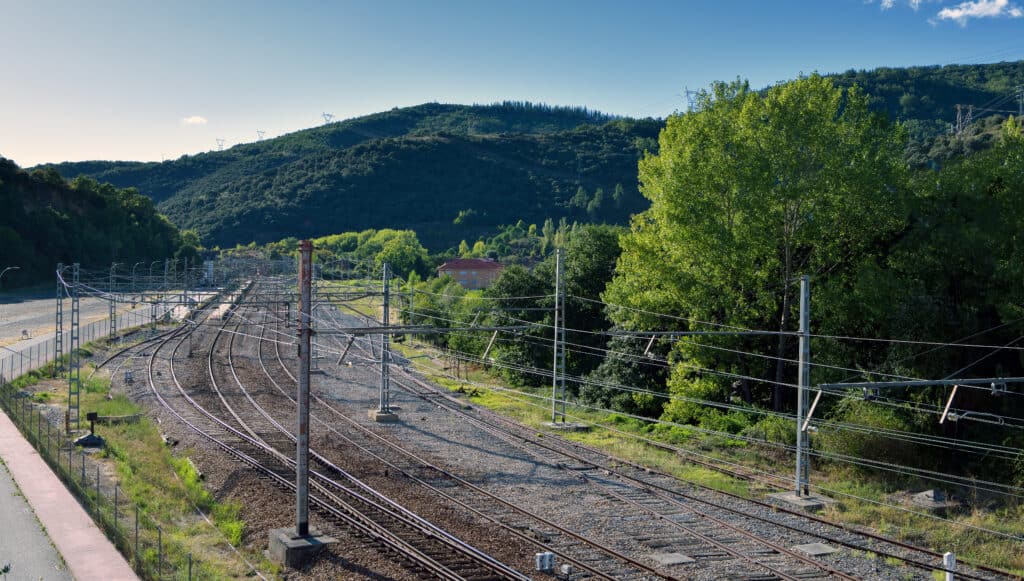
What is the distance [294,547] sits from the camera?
14.5 m

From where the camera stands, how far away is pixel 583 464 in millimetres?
22953

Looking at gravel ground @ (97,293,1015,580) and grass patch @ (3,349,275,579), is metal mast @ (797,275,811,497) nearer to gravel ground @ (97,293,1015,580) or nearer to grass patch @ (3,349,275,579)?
gravel ground @ (97,293,1015,580)

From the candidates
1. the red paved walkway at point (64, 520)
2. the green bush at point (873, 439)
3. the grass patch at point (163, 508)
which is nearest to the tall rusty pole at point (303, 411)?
the grass patch at point (163, 508)

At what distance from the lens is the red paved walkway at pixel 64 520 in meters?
13.4

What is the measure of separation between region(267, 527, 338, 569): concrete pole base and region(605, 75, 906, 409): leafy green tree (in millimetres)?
16767

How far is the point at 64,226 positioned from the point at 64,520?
271ft

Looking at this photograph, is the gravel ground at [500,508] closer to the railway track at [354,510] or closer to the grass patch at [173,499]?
the railway track at [354,510]

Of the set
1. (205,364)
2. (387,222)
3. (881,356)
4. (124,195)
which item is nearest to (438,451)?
(881,356)

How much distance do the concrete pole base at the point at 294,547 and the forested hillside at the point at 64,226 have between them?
7617cm

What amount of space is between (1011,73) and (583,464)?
143 meters

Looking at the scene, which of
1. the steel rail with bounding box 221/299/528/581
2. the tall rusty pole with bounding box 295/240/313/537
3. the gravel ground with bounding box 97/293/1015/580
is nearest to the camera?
the steel rail with bounding box 221/299/528/581

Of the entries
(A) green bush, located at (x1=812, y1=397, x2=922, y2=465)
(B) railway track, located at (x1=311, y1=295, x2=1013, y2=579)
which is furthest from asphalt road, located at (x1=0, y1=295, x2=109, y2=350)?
(A) green bush, located at (x1=812, y1=397, x2=922, y2=465)

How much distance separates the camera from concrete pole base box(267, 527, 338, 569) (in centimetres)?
1441

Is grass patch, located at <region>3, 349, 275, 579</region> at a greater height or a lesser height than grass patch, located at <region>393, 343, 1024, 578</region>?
greater
